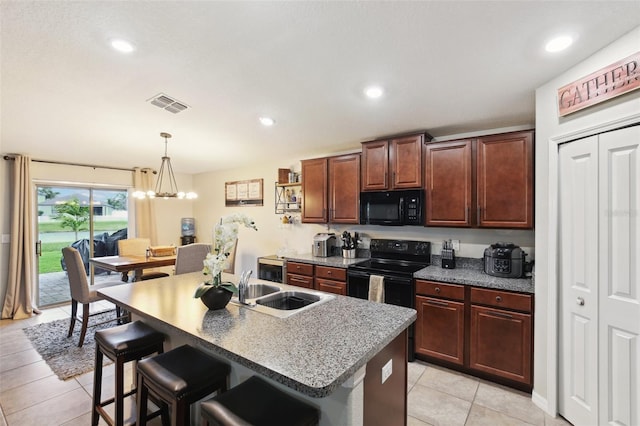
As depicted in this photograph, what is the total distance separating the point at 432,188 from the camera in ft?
10.4

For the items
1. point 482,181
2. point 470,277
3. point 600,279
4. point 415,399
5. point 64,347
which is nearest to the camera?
point 600,279

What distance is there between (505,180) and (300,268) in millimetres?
2449

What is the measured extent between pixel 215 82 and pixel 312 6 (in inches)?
42.6

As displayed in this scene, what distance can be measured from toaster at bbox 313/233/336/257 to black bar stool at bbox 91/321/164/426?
7.64ft

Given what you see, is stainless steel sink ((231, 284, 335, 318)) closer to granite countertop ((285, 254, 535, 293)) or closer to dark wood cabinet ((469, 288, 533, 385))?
granite countertop ((285, 254, 535, 293))

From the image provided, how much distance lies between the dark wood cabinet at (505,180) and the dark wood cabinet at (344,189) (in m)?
1.37

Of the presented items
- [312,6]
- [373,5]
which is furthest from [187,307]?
[373,5]

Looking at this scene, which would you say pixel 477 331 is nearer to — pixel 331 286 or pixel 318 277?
pixel 331 286

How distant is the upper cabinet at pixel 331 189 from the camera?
3.73 metres

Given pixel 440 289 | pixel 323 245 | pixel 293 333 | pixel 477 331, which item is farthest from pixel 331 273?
pixel 293 333

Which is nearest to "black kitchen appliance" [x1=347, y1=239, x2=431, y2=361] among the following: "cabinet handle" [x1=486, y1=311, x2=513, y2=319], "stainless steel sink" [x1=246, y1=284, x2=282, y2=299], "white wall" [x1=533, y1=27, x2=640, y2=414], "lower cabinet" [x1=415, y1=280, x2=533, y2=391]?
"lower cabinet" [x1=415, y1=280, x2=533, y2=391]

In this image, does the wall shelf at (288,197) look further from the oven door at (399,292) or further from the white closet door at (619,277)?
the white closet door at (619,277)

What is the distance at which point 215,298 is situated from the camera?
1703mm

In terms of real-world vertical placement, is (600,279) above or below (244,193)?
below
